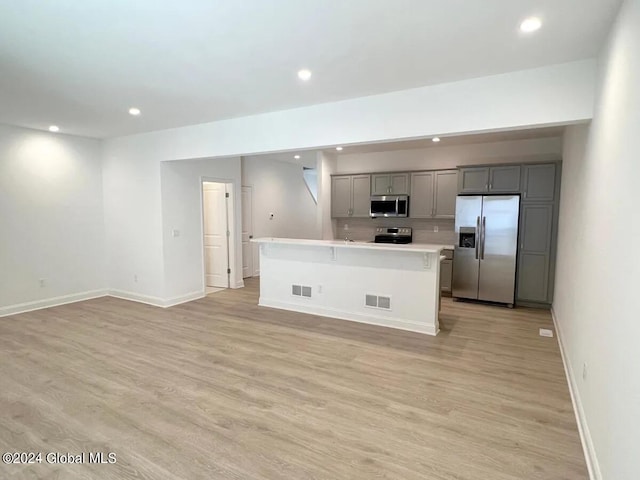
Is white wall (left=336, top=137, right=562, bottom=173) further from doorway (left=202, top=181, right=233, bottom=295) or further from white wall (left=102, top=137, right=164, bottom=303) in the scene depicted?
white wall (left=102, top=137, right=164, bottom=303)

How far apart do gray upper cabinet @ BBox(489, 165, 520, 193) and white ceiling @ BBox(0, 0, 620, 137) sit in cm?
298

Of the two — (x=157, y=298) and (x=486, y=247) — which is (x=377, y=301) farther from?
(x=157, y=298)

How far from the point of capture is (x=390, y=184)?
6742mm

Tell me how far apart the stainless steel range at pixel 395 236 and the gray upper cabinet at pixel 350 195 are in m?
0.53

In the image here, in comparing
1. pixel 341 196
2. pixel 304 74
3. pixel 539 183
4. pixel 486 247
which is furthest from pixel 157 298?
pixel 539 183

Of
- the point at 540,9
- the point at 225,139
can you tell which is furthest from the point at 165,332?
the point at 540,9

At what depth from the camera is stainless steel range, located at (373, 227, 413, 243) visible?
22.4 ft

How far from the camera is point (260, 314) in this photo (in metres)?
5.14

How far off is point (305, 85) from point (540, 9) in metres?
1.89

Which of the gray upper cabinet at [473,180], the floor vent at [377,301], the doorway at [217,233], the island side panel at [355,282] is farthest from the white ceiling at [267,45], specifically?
the doorway at [217,233]

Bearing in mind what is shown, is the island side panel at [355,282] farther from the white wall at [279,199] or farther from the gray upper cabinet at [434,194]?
the gray upper cabinet at [434,194]

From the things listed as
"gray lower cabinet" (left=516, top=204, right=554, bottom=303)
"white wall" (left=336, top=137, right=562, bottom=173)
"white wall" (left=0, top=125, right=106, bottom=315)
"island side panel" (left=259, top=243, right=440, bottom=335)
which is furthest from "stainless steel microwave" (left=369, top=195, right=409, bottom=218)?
"white wall" (left=0, top=125, right=106, bottom=315)

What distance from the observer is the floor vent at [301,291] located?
519 centimetres

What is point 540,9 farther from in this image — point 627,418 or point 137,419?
point 137,419
